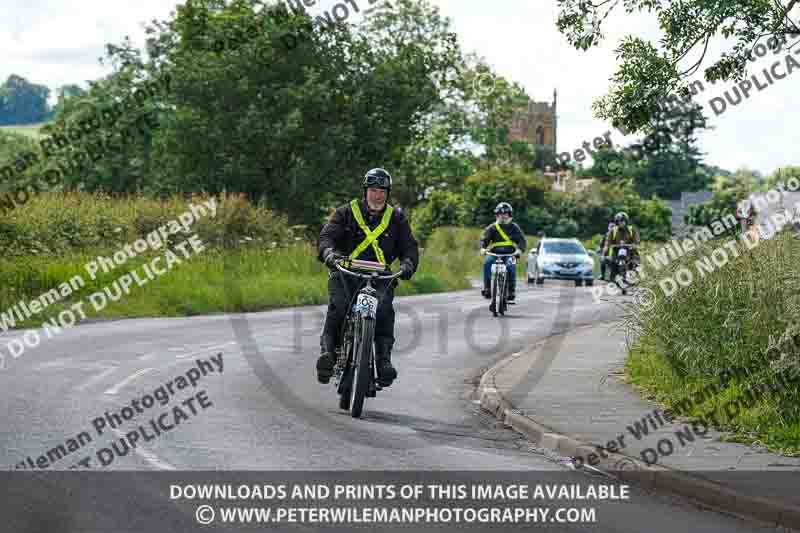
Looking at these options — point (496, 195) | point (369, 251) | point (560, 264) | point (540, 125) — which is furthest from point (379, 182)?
point (540, 125)

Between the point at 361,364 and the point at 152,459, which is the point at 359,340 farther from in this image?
the point at 152,459

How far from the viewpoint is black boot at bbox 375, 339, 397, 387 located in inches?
448

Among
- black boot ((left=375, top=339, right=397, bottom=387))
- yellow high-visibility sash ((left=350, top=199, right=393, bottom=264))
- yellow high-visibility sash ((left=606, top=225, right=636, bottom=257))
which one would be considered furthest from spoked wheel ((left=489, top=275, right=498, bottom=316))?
black boot ((left=375, top=339, right=397, bottom=387))

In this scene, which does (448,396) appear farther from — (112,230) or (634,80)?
(112,230)

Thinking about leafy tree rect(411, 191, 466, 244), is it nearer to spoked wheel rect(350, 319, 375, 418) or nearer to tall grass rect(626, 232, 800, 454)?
tall grass rect(626, 232, 800, 454)

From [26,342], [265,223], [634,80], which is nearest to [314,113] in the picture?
[265,223]

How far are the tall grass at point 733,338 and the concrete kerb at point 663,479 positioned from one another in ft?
4.56

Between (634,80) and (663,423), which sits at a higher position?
(634,80)

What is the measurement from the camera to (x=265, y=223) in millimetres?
33375

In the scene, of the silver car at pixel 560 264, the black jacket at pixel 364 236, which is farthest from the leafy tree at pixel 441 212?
the black jacket at pixel 364 236

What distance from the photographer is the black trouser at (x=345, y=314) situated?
37.8 feet

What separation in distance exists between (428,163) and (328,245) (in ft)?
196

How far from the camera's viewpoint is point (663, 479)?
8789 millimetres

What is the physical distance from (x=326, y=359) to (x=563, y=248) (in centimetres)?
3047
